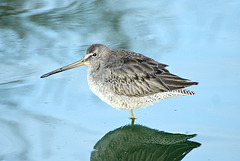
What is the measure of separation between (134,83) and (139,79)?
70 mm

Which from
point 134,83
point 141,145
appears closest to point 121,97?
point 134,83

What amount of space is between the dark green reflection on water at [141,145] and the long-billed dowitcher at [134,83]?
31cm

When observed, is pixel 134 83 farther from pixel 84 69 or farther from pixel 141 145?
pixel 84 69

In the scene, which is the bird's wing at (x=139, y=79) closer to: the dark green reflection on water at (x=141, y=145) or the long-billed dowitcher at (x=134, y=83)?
the long-billed dowitcher at (x=134, y=83)

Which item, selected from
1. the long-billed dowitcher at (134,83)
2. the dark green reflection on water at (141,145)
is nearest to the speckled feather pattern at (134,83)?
the long-billed dowitcher at (134,83)

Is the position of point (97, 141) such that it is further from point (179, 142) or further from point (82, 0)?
point (82, 0)

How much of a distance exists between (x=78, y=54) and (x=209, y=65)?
1760 millimetres

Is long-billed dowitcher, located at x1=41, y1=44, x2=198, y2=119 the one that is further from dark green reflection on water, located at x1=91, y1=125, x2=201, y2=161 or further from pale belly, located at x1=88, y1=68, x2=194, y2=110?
dark green reflection on water, located at x1=91, y1=125, x2=201, y2=161

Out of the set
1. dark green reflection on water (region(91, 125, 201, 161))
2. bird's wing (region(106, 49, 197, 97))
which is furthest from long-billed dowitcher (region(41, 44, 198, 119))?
dark green reflection on water (region(91, 125, 201, 161))

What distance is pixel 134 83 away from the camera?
5.29 m

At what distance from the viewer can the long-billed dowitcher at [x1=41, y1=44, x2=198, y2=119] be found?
5.24 metres

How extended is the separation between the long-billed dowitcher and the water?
9.1 inches

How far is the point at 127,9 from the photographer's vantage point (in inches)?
313

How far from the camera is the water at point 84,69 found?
4.91 m
